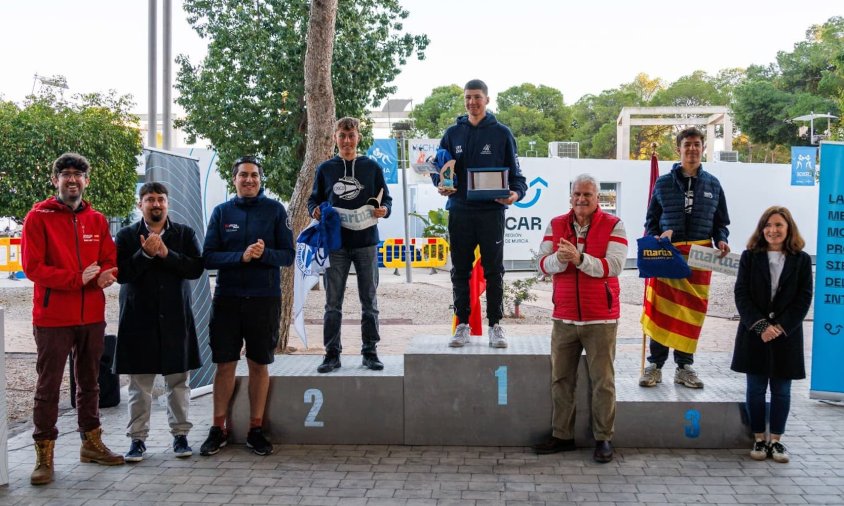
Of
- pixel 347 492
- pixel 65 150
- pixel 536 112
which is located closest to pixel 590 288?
pixel 347 492

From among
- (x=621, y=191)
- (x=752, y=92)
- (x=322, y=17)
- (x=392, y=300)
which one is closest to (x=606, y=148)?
(x=752, y=92)

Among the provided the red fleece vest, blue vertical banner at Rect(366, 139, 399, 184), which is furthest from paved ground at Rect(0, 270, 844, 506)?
blue vertical banner at Rect(366, 139, 399, 184)

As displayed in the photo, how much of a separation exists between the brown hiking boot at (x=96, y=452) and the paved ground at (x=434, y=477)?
6 centimetres

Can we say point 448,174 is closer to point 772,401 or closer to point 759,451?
point 772,401

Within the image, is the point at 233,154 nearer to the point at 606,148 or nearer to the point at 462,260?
the point at 462,260

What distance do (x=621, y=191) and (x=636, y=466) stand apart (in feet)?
70.1

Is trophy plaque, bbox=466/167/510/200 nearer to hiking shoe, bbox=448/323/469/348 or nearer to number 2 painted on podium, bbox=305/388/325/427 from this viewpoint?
hiking shoe, bbox=448/323/469/348

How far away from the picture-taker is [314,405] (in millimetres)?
5555

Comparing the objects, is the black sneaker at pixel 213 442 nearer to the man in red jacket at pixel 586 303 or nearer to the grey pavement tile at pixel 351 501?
the grey pavement tile at pixel 351 501

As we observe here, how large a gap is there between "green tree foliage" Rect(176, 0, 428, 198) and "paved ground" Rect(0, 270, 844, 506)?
9.75 m

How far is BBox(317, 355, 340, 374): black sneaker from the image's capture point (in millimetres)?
5684

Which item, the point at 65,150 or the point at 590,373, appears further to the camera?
the point at 65,150

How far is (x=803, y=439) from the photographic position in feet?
18.7

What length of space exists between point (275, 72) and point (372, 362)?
33.0 ft
